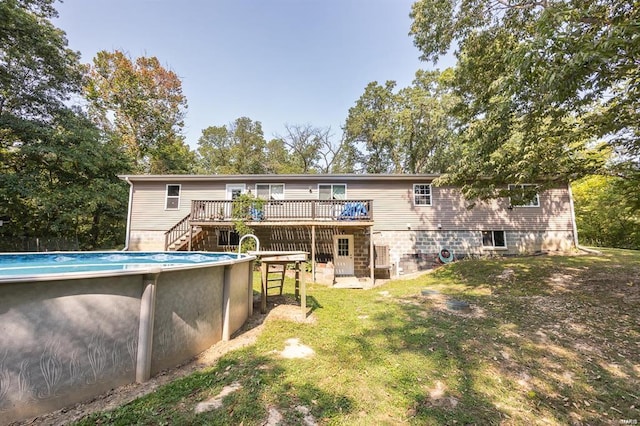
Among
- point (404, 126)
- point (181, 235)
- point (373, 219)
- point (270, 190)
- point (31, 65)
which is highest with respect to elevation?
point (31, 65)

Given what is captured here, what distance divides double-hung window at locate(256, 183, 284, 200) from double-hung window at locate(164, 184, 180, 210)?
4.01 meters

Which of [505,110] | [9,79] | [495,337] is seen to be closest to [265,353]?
[495,337]

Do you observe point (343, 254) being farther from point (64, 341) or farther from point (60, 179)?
point (60, 179)

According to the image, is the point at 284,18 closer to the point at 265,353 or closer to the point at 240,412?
the point at 265,353

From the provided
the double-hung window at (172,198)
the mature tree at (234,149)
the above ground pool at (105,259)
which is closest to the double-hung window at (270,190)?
the double-hung window at (172,198)

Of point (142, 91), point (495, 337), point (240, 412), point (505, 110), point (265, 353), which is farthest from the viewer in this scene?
point (142, 91)

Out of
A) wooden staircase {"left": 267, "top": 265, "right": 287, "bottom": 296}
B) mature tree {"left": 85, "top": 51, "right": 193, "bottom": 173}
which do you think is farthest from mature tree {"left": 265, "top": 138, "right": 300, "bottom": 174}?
wooden staircase {"left": 267, "top": 265, "right": 287, "bottom": 296}

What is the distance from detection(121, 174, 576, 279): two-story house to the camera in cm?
1224

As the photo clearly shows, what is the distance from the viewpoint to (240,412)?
2.53m

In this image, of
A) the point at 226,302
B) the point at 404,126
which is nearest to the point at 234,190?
the point at 226,302

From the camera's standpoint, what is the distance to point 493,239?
493 inches

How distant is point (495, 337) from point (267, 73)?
14867mm

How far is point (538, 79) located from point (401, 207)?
7965 mm

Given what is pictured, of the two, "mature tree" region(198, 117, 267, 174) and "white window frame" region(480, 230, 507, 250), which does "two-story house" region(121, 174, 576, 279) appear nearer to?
"white window frame" region(480, 230, 507, 250)
